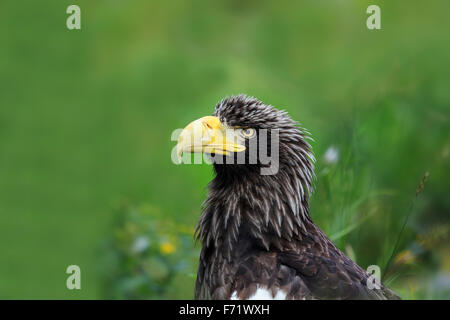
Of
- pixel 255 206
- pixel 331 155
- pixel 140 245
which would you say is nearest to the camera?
pixel 255 206

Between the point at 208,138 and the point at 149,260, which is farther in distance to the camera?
the point at 149,260

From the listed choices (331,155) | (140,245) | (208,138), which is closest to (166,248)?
(140,245)

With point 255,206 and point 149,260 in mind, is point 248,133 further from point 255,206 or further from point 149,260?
point 149,260

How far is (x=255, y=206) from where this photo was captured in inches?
134

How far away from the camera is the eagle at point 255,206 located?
320 centimetres

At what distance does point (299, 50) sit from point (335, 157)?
4.08 metres

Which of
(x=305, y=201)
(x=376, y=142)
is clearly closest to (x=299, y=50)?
(x=376, y=142)

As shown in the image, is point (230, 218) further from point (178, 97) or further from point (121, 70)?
point (121, 70)

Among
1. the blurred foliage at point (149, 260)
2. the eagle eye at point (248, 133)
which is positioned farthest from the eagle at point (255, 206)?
the blurred foliage at point (149, 260)

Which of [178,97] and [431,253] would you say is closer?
[431,253]

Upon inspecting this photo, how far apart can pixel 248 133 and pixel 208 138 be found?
0.25 m

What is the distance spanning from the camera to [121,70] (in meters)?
7.82

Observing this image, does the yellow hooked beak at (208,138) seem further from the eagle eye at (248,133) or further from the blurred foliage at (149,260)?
the blurred foliage at (149,260)

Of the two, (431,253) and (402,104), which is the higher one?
(402,104)
